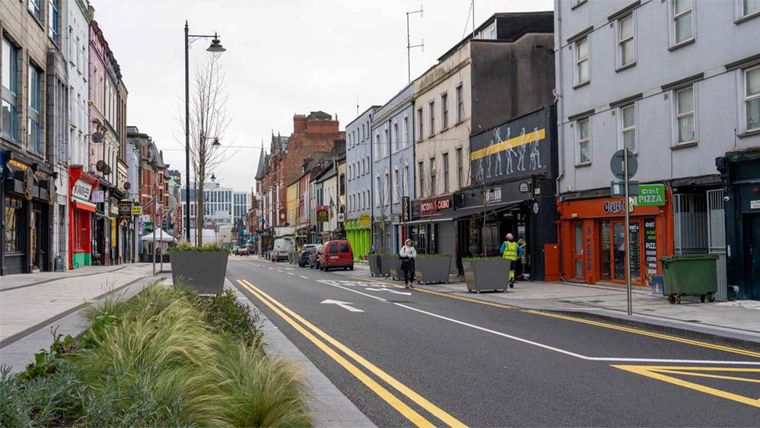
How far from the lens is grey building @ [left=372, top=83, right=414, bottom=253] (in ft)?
151

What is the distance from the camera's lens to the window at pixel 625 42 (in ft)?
74.8

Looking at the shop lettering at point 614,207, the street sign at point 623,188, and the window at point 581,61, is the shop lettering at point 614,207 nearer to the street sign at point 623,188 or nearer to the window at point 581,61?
the window at point 581,61

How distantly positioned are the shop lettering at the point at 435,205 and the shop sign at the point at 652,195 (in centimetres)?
1667

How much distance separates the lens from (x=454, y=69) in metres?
37.1

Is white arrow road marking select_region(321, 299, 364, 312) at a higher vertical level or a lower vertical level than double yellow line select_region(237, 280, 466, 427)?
lower

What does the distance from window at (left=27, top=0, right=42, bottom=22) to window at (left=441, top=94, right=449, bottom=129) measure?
63.5 feet

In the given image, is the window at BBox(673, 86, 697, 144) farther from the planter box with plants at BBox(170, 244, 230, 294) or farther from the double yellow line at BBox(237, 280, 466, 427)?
the planter box with plants at BBox(170, 244, 230, 294)

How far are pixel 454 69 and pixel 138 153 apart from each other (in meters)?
49.5

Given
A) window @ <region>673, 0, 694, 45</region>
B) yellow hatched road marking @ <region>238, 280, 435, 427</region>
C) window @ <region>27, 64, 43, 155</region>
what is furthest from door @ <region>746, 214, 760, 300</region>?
window @ <region>27, 64, 43, 155</region>

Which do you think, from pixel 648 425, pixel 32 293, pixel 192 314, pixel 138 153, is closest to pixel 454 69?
pixel 32 293

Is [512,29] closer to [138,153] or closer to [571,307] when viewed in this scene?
[571,307]

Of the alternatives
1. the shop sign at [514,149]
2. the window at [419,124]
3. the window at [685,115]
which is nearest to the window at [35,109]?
the shop sign at [514,149]

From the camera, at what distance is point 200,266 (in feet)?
56.6

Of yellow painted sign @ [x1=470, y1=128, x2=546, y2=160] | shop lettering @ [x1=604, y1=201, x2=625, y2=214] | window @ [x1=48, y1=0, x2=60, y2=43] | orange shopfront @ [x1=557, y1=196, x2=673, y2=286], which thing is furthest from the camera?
window @ [x1=48, y1=0, x2=60, y2=43]
